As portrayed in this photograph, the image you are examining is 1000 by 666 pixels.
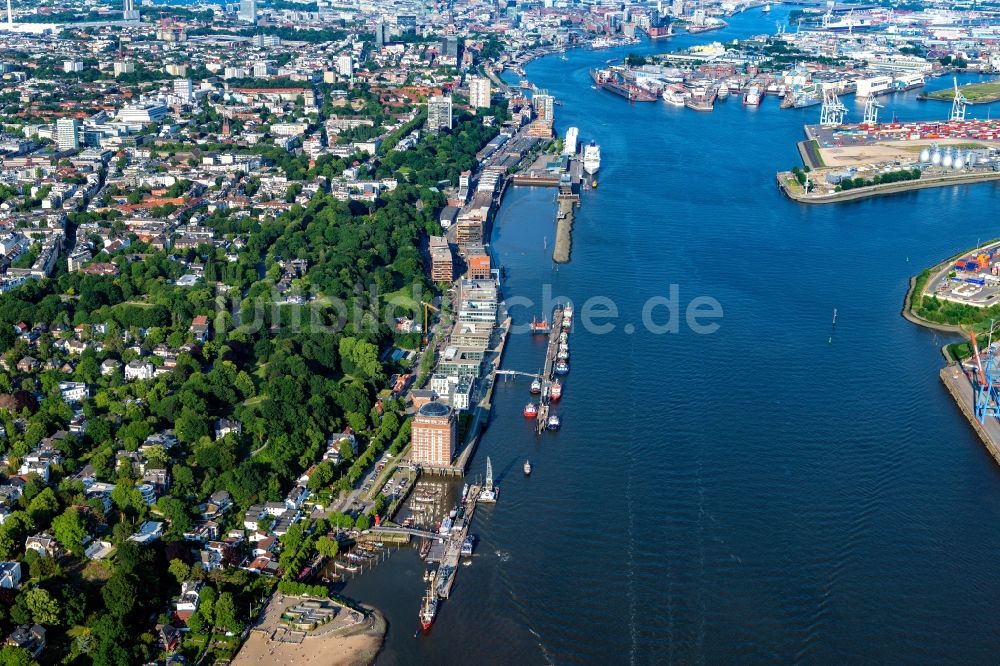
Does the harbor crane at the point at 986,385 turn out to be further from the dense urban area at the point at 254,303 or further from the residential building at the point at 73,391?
the residential building at the point at 73,391

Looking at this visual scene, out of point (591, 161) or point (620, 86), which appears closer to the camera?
point (591, 161)

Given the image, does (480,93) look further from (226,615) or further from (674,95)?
(226,615)

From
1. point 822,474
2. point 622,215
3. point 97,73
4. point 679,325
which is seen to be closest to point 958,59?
point 622,215

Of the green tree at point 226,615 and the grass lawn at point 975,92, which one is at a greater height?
the grass lawn at point 975,92

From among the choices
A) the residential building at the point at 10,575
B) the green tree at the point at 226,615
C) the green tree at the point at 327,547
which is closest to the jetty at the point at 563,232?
the green tree at the point at 327,547

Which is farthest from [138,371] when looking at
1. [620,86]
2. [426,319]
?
[620,86]

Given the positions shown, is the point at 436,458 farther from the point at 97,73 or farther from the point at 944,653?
the point at 97,73

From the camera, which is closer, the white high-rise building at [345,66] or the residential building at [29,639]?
the residential building at [29,639]
